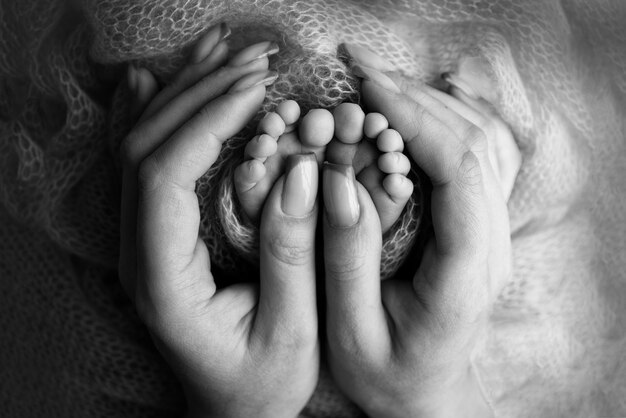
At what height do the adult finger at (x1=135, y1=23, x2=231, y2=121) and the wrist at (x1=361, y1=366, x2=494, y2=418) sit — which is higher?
the adult finger at (x1=135, y1=23, x2=231, y2=121)

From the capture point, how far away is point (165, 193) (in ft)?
1.30

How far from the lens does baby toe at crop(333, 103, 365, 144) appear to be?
0.39 meters

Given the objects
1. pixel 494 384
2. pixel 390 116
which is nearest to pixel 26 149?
pixel 390 116

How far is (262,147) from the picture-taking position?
0.37 meters

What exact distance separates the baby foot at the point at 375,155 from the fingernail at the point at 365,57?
0.12ft

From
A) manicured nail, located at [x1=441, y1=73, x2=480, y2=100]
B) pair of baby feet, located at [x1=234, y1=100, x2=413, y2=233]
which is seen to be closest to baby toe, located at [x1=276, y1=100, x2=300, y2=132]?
pair of baby feet, located at [x1=234, y1=100, x2=413, y2=233]

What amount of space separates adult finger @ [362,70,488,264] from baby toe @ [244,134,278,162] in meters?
0.06

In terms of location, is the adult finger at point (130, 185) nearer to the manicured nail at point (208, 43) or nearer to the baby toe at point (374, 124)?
the manicured nail at point (208, 43)

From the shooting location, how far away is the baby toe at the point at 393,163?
0.38m

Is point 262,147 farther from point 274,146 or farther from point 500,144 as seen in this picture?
point 500,144

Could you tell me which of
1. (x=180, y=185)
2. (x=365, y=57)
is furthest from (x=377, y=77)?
(x=180, y=185)

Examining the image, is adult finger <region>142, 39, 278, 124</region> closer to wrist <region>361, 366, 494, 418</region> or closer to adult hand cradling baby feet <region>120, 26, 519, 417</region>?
adult hand cradling baby feet <region>120, 26, 519, 417</region>

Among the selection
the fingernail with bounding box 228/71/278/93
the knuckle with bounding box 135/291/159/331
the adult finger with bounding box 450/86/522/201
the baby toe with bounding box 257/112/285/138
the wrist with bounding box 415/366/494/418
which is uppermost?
the fingernail with bounding box 228/71/278/93

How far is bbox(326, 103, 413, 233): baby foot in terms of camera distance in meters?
0.39
